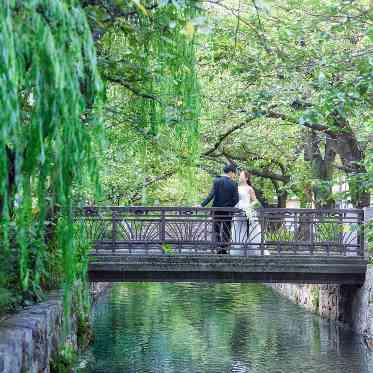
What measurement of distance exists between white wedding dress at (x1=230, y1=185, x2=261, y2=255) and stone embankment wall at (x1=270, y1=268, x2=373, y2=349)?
96.1 inches

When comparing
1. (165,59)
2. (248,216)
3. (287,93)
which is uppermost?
(287,93)

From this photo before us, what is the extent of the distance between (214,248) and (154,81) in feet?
30.8

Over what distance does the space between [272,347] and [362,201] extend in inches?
210

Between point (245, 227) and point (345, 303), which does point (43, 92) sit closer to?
point (245, 227)

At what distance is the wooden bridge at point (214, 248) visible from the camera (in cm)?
1644

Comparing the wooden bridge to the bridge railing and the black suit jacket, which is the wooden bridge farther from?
the black suit jacket

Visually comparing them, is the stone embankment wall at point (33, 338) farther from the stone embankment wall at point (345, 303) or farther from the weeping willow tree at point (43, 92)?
the stone embankment wall at point (345, 303)

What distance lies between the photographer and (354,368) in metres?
13.9

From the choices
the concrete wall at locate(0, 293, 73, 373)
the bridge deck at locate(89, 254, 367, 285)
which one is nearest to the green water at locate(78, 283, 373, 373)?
the bridge deck at locate(89, 254, 367, 285)

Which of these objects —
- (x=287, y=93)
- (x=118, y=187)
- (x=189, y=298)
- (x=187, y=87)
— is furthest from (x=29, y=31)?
(x=189, y=298)

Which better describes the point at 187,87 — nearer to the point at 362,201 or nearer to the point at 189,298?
the point at 362,201

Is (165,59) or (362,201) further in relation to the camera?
(362,201)

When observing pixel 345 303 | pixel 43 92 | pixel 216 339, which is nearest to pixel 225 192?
pixel 216 339

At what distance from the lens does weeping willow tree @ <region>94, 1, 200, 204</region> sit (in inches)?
283
